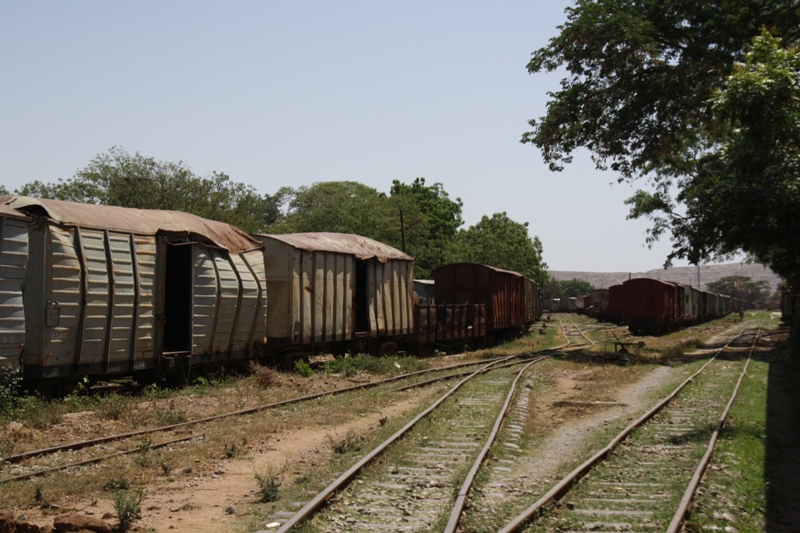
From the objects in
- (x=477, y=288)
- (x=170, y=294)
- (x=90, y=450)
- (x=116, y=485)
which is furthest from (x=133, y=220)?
(x=477, y=288)

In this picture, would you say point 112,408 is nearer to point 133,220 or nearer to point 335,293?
point 133,220

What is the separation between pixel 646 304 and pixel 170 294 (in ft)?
103

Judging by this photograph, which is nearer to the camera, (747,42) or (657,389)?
(657,389)

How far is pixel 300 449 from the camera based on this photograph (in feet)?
32.3

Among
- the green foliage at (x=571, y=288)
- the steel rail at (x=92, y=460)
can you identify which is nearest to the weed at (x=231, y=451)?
the steel rail at (x=92, y=460)

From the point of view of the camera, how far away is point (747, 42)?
2239 cm

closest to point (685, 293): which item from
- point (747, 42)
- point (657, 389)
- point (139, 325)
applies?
point (747, 42)

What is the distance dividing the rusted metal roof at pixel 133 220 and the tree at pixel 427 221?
4686 centimetres

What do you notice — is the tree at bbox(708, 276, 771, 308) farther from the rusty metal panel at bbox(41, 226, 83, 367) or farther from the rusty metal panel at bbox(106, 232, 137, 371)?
the rusty metal panel at bbox(41, 226, 83, 367)

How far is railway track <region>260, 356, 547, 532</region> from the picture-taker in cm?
642

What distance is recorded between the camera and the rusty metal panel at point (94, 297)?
40.0 ft

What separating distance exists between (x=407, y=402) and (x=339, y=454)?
5104mm

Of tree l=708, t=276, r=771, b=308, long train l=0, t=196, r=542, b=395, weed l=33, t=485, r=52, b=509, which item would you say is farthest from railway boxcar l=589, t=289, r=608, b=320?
tree l=708, t=276, r=771, b=308

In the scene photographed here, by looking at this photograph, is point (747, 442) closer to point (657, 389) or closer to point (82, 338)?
point (657, 389)
